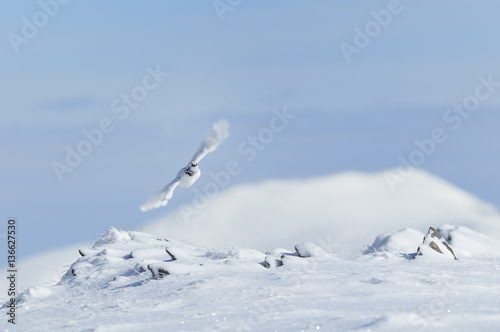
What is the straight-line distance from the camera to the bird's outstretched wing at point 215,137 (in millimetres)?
10055

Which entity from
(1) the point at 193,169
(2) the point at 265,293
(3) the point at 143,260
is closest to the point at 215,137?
(1) the point at 193,169

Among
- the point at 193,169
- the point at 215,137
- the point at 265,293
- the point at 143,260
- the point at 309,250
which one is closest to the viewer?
the point at 265,293

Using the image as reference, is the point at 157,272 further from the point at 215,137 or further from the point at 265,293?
the point at 215,137

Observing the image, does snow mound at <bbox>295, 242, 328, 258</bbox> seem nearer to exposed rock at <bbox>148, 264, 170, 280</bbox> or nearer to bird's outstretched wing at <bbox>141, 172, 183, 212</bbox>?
exposed rock at <bbox>148, 264, 170, 280</bbox>

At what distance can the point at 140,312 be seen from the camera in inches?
230

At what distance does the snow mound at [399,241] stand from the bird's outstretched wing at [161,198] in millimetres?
3561

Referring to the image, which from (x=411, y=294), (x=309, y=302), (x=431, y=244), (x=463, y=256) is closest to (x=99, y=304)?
(x=309, y=302)

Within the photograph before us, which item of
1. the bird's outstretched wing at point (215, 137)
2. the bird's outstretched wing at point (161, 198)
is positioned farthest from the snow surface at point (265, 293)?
the bird's outstretched wing at point (215, 137)

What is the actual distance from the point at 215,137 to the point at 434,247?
3996 mm

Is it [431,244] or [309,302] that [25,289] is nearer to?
[309,302]

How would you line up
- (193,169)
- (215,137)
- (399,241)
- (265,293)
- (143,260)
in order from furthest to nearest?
(193,169) → (215,137) → (399,241) → (143,260) → (265,293)

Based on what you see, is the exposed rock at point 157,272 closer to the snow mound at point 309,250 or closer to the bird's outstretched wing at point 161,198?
the snow mound at point 309,250

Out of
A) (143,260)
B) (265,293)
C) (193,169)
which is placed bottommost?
(265,293)

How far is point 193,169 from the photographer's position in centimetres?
1034
